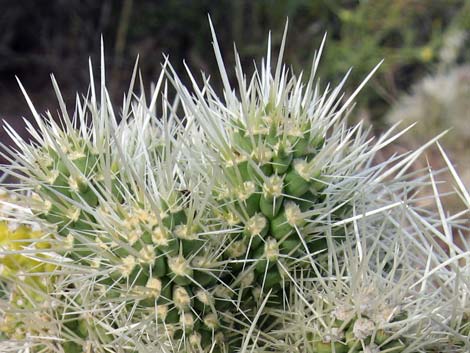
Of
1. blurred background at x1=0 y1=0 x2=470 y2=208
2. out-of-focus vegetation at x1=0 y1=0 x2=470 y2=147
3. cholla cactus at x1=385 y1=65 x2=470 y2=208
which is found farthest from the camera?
out-of-focus vegetation at x1=0 y1=0 x2=470 y2=147

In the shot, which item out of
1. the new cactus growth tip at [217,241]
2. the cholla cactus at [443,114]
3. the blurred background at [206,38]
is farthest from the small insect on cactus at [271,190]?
the blurred background at [206,38]

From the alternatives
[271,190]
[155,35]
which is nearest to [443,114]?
[271,190]

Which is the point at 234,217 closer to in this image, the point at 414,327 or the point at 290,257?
the point at 290,257

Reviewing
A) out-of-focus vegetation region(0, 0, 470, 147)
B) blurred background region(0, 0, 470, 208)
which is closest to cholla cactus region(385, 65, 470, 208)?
blurred background region(0, 0, 470, 208)

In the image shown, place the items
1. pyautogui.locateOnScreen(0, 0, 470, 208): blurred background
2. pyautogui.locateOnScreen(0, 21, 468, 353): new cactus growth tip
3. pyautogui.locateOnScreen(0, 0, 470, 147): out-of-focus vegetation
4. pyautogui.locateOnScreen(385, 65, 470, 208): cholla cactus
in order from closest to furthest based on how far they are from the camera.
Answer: pyautogui.locateOnScreen(0, 21, 468, 353): new cactus growth tip → pyautogui.locateOnScreen(385, 65, 470, 208): cholla cactus → pyautogui.locateOnScreen(0, 0, 470, 208): blurred background → pyautogui.locateOnScreen(0, 0, 470, 147): out-of-focus vegetation

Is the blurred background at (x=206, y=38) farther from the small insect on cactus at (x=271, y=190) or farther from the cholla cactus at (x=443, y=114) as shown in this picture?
the small insect on cactus at (x=271, y=190)

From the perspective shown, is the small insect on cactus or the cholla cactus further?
the cholla cactus

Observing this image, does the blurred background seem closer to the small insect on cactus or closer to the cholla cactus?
the cholla cactus
